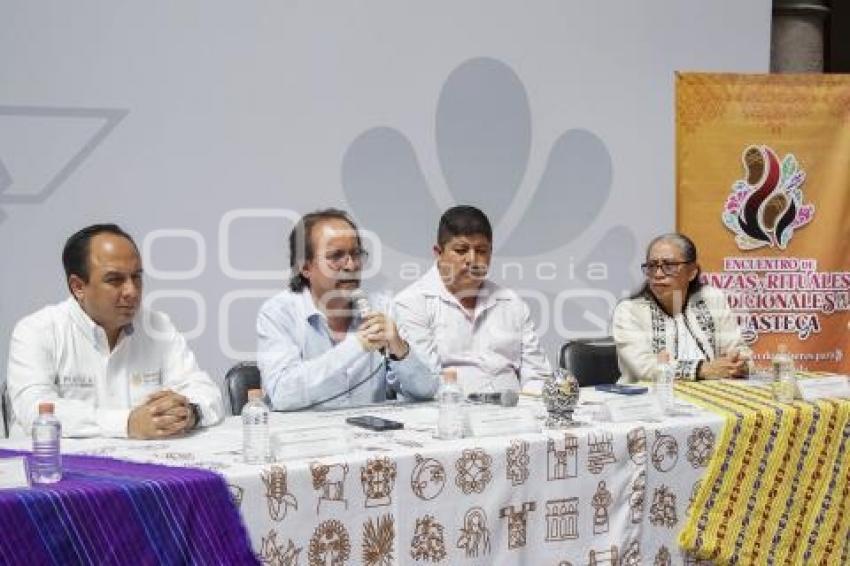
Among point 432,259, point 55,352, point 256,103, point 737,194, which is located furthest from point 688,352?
point 55,352

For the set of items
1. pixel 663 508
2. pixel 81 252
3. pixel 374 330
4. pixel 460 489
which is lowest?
pixel 663 508

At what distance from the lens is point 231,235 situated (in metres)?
4.07

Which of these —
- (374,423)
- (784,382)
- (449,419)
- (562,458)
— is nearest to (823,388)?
(784,382)

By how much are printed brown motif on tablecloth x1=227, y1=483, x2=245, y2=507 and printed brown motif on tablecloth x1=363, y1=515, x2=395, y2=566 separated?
0.30 meters

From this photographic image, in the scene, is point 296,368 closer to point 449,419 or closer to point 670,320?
point 449,419

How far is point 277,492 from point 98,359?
0.84m

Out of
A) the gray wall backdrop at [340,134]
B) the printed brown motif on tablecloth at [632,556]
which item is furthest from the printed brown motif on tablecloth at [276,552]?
the gray wall backdrop at [340,134]

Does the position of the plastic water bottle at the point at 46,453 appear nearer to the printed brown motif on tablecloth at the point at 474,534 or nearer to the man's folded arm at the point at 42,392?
the man's folded arm at the point at 42,392

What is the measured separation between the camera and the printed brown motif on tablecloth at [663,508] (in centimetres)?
271

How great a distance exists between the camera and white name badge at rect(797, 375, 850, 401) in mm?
3170

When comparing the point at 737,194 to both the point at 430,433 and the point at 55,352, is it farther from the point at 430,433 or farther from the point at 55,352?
the point at 55,352

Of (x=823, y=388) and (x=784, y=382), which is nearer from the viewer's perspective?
(x=784, y=382)

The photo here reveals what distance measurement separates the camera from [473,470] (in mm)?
2424

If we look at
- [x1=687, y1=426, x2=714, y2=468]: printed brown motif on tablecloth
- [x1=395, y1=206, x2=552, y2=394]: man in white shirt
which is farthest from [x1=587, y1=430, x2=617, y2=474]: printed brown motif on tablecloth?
[x1=395, y1=206, x2=552, y2=394]: man in white shirt
